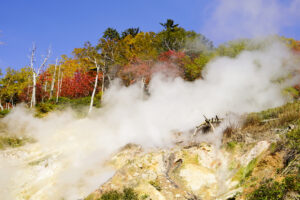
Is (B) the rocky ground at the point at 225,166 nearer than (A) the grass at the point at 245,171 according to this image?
Yes

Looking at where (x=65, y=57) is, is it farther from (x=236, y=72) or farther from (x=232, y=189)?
(x=232, y=189)

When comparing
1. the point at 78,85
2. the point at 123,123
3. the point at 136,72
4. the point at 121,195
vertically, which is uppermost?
the point at 136,72

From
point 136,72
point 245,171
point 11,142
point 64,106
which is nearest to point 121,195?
point 245,171

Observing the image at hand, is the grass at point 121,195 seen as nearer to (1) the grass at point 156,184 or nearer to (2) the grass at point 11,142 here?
(1) the grass at point 156,184

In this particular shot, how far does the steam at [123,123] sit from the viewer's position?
36.2 feet

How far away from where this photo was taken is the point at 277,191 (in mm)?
6637

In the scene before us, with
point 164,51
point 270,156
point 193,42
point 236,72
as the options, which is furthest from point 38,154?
point 193,42

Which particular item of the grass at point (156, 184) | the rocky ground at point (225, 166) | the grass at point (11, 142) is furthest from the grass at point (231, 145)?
the grass at point (11, 142)

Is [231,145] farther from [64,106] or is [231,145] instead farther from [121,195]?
[64,106]

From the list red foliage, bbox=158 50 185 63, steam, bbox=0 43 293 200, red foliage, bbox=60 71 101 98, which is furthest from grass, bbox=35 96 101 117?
red foliage, bbox=158 50 185 63

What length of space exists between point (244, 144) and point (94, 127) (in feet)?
34.6

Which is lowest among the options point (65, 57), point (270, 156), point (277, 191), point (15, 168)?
point (15, 168)

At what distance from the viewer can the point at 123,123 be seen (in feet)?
52.0

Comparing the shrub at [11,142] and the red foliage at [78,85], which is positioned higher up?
the red foliage at [78,85]
